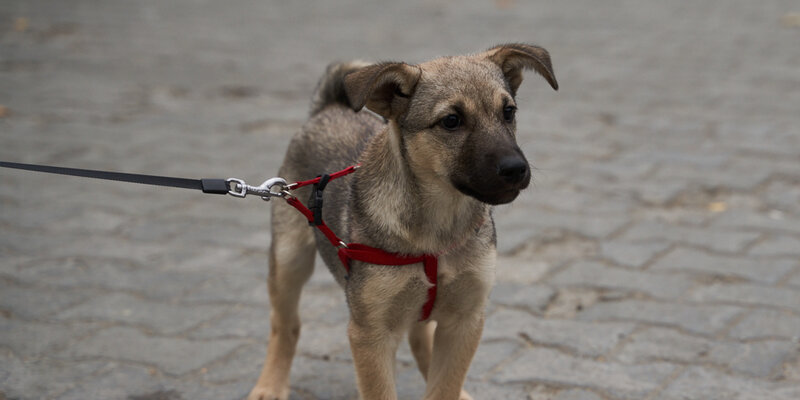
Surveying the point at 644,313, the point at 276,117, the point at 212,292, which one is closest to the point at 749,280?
the point at 644,313

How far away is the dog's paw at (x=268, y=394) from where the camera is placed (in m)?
3.99

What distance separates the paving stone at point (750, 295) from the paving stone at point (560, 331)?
0.57 m

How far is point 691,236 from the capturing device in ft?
18.3

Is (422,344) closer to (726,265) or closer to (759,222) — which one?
(726,265)

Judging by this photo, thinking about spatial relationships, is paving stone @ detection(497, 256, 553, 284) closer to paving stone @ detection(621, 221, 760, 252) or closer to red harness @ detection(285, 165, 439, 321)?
paving stone @ detection(621, 221, 760, 252)

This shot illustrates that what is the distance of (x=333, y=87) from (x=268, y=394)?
4.91ft

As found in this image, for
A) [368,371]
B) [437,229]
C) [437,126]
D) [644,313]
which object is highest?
[437,126]

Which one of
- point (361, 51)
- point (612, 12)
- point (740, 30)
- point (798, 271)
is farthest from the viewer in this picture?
point (612, 12)

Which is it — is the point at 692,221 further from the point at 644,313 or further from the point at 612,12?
the point at 612,12

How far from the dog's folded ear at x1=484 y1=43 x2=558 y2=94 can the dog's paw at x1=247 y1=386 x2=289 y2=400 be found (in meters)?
1.73

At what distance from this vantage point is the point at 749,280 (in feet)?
16.2

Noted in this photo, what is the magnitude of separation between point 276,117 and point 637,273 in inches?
169

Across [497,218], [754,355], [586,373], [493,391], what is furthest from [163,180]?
[497,218]

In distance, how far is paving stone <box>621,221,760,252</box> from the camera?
17.8 feet
